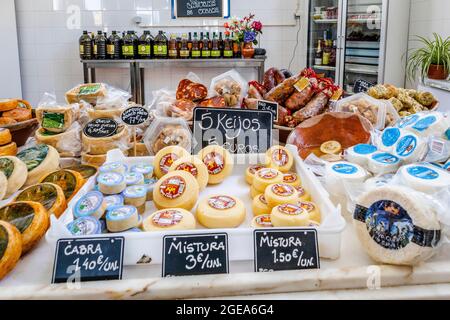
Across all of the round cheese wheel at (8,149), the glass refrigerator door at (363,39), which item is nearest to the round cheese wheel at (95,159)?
the round cheese wheel at (8,149)

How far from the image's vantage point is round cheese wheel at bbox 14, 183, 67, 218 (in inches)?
42.2

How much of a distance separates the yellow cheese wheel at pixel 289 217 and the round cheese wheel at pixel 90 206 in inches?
15.8

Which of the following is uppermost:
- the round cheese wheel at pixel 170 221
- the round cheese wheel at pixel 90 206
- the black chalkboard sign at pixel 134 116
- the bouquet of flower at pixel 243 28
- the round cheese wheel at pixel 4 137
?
the bouquet of flower at pixel 243 28

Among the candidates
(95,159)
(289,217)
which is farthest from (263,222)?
(95,159)

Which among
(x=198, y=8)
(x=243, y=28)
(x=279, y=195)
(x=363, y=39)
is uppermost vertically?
(x=198, y=8)

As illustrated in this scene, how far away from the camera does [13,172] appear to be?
4.15ft

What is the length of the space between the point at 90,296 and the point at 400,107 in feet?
4.93

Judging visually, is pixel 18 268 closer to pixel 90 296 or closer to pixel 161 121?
pixel 90 296

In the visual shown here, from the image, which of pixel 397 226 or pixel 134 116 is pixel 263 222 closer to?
pixel 397 226

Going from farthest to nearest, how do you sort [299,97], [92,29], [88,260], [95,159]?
1. [92,29]
2. [299,97]
3. [95,159]
4. [88,260]

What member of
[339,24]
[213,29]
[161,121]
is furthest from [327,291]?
[213,29]

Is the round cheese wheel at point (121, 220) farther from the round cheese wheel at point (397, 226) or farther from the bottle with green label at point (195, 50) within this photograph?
the bottle with green label at point (195, 50)

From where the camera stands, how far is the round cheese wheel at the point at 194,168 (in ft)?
4.09

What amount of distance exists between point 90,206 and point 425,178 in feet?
2.52
